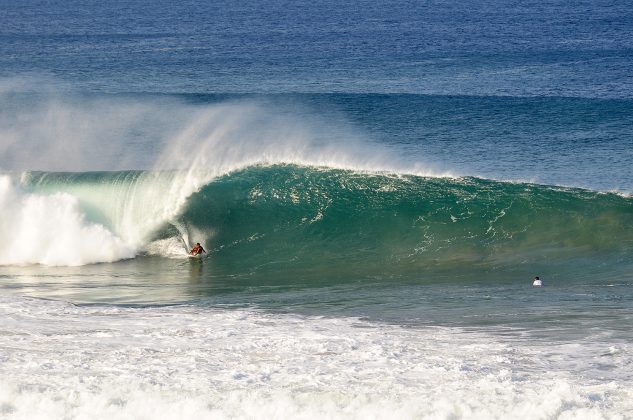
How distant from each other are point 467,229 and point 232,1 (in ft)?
230

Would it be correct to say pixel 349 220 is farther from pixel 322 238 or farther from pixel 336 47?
pixel 336 47

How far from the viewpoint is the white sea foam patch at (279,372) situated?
492 inches

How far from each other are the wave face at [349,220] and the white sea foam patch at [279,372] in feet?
18.1

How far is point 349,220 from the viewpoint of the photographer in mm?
23984

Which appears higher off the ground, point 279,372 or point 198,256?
point 198,256

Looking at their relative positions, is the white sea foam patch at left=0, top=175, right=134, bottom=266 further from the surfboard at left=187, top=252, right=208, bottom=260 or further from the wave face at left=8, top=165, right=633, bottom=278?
the surfboard at left=187, top=252, right=208, bottom=260

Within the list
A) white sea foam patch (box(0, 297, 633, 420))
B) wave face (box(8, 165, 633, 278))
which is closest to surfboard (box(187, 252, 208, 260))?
wave face (box(8, 165, 633, 278))

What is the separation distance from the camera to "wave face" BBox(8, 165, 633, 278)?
21750 mm

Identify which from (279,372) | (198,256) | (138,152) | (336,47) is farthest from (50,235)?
(336,47)

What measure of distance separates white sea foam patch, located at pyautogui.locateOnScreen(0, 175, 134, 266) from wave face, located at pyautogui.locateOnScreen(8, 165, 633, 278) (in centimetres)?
11

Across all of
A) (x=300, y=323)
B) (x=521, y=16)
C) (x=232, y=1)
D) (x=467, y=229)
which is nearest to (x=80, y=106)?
(x=467, y=229)

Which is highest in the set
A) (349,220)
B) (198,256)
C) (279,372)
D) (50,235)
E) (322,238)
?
(349,220)

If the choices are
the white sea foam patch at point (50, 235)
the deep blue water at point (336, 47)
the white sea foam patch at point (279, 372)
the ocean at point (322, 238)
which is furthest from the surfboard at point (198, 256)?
the deep blue water at point (336, 47)

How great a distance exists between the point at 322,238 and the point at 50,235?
6.10 metres
